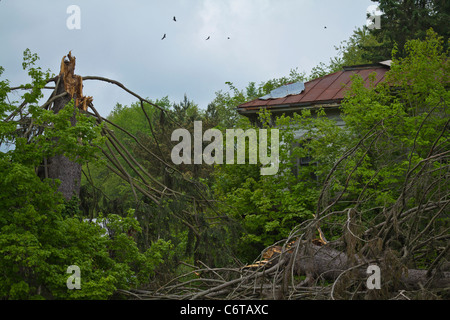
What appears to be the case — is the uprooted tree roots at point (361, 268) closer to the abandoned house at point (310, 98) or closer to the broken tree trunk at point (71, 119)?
the broken tree trunk at point (71, 119)

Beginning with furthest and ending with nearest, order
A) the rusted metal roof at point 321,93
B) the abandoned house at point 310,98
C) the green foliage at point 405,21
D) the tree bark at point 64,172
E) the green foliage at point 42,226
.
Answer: the green foliage at point 405,21 → the rusted metal roof at point 321,93 → the abandoned house at point 310,98 → the tree bark at point 64,172 → the green foliage at point 42,226

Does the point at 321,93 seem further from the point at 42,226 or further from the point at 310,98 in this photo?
the point at 42,226

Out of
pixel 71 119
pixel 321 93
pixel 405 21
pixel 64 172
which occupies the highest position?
pixel 405 21

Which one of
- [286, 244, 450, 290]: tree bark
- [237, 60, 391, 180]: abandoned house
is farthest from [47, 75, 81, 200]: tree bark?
[237, 60, 391, 180]: abandoned house

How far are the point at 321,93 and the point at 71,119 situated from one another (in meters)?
10.2

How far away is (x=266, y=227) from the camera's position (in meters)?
13.5

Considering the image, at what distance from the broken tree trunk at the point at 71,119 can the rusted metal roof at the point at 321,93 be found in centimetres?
844

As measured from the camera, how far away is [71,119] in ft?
31.8

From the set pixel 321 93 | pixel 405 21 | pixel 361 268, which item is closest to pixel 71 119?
pixel 361 268

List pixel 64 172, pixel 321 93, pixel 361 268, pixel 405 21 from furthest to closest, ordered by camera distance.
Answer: pixel 405 21 → pixel 321 93 → pixel 64 172 → pixel 361 268

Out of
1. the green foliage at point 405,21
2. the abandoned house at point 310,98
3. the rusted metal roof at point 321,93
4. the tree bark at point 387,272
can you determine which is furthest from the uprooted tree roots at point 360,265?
the green foliage at point 405,21

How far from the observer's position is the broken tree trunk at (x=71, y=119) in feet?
31.3

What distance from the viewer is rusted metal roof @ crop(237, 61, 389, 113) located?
57.0ft

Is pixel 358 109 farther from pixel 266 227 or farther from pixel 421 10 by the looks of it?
pixel 421 10
